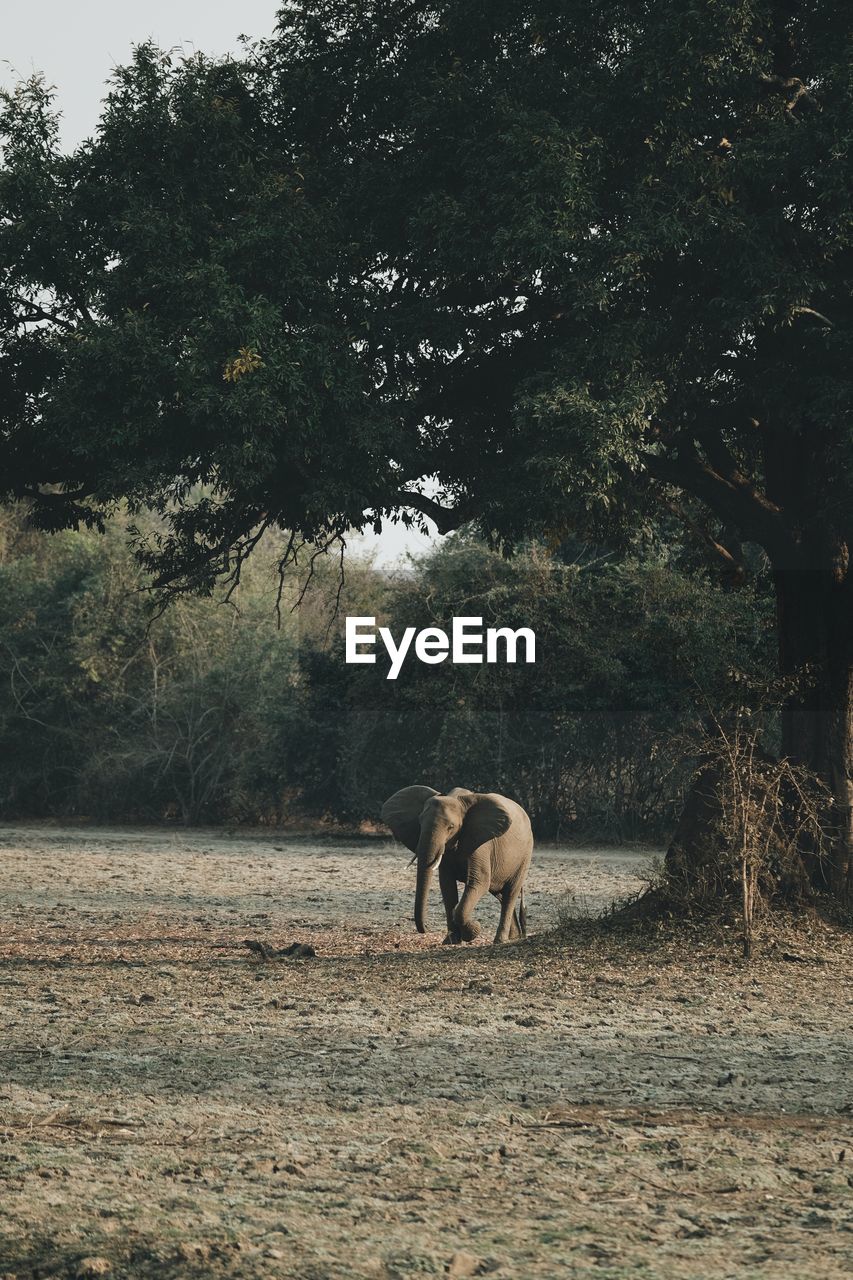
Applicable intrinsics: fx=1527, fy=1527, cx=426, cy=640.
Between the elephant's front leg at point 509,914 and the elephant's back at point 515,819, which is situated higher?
the elephant's back at point 515,819

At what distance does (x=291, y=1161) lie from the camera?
20.1 feet

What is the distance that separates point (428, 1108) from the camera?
23.7 feet

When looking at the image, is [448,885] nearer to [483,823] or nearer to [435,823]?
[483,823]

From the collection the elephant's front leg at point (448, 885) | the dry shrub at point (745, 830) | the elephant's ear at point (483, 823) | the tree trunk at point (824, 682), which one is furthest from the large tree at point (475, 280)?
the elephant's front leg at point (448, 885)

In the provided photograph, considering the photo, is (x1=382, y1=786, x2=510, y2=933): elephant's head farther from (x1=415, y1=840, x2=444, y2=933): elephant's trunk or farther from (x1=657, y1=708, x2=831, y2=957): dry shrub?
(x1=657, y1=708, x2=831, y2=957): dry shrub

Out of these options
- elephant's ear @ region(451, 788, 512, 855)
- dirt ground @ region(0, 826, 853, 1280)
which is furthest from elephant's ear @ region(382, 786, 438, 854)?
dirt ground @ region(0, 826, 853, 1280)

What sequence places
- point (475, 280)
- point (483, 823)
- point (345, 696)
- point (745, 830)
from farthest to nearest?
point (345, 696) < point (483, 823) < point (475, 280) < point (745, 830)

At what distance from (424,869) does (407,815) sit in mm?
969

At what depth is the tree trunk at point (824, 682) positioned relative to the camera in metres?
13.4

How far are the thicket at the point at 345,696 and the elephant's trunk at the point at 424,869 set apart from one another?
322 inches

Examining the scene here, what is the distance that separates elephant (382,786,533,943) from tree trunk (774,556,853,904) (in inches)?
118

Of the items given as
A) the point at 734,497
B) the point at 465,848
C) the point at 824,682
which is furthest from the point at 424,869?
the point at 734,497

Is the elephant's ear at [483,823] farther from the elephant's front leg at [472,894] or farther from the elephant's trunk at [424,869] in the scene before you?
the elephant's trunk at [424,869]

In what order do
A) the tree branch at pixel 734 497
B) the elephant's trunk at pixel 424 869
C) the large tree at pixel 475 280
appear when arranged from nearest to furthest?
the large tree at pixel 475 280
the tree branch at pixel 734 497
the elephant's trunk at pixel 424 869
